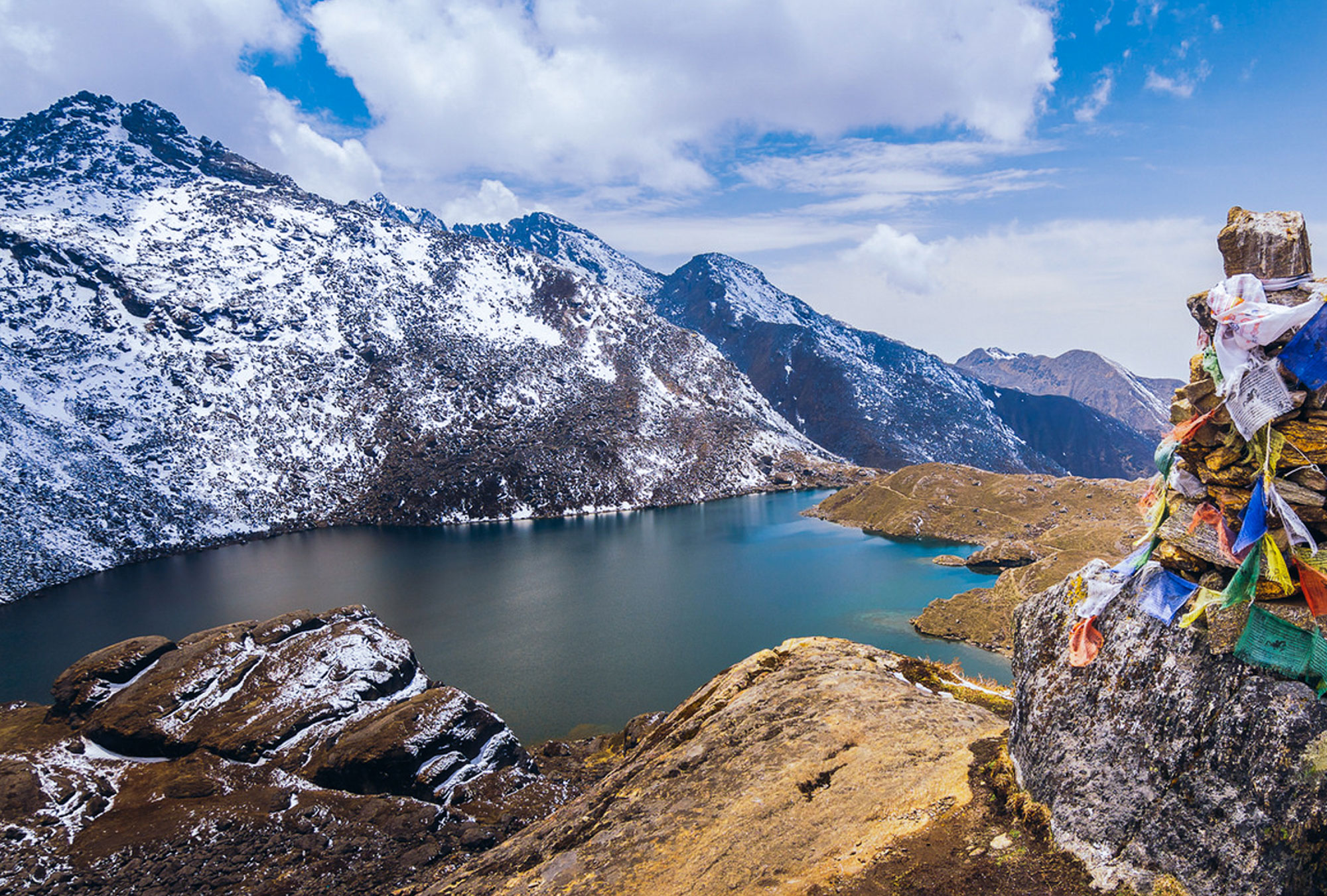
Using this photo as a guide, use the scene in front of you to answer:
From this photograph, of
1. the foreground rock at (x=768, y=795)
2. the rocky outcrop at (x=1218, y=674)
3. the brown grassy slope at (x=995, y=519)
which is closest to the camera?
the rocky outcrop at (x=1218, y=674)

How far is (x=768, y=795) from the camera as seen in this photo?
15422mm

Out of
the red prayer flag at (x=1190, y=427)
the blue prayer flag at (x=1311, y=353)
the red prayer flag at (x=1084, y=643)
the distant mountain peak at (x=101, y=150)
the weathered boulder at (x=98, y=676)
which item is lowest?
the weathered boulder at (x=98, y=676)

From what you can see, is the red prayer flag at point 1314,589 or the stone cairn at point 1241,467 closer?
the red prayer flag at point 1314,589

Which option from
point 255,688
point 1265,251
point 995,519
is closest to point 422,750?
point 255,688

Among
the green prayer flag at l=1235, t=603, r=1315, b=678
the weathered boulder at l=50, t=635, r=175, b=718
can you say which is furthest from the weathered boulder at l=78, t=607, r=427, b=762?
the green prayer flag at l=1235, t=603, r=1315, b=678

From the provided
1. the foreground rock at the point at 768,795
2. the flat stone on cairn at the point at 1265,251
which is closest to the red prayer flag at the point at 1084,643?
the foreground rock at the point at 768,795

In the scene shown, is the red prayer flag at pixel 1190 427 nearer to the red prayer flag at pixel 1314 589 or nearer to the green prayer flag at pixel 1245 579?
the green prayer flag at pixel 1245 579

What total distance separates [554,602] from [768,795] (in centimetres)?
5634

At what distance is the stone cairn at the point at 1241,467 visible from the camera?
9.46m

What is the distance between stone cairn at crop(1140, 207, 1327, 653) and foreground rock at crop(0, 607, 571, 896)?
87.4 feet

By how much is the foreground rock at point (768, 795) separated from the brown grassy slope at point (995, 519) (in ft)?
106

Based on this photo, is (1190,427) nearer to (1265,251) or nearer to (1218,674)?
(1265,251)

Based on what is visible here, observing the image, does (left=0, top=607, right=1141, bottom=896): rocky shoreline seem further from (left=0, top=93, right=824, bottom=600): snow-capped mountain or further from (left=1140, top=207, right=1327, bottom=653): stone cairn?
(left=0, top=93, right=824, bottom=600): snow-capped mountain

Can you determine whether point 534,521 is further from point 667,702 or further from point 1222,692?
point 1222,692
